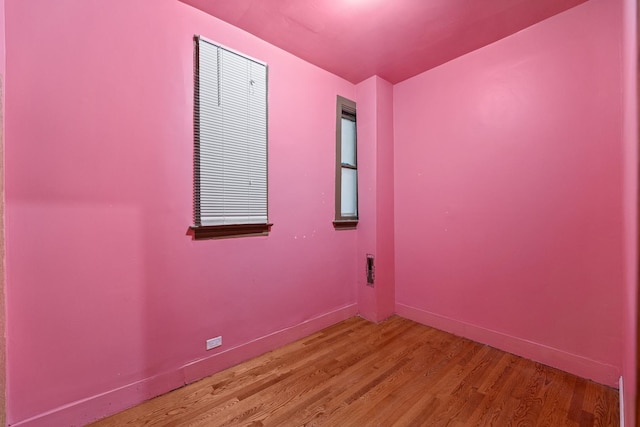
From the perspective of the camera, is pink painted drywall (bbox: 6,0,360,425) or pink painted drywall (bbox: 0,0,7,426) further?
pink painted drywall (bbox: 6,0,360,425)

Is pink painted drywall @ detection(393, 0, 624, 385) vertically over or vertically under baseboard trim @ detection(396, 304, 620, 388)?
over

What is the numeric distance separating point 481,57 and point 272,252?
274cm

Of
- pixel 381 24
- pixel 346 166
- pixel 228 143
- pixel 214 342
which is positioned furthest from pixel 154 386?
pixel 381 24

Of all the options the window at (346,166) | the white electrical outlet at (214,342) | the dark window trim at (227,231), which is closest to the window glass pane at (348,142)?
the window at (346,166)

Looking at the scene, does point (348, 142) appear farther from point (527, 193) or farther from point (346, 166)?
point (527, 193)

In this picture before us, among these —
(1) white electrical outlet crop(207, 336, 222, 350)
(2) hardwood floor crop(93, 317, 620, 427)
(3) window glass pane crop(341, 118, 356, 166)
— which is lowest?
(2) hardwood floor crop(93, 317, 620, 427)

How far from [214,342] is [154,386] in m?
0.45

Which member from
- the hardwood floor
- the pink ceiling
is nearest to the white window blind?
the pink ceiling

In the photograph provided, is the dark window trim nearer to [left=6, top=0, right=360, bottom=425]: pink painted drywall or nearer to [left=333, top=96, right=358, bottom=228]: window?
[left=6, top=0, right=360, bottom=425]: pink painted drywall

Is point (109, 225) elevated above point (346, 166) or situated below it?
below

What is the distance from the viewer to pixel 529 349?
2346 mm

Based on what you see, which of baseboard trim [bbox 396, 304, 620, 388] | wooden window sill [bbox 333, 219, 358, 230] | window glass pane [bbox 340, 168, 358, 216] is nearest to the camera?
baseboard trim [bbox 396, 304, 620, 388]

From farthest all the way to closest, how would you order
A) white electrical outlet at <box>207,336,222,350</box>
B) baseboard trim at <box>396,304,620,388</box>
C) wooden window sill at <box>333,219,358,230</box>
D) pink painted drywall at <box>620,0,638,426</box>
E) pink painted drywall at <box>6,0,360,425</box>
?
wooden window sill at <box>333,219,358,230</box>, white electrical outlet at <box>207,336,222,350</box>, baseboard trim at <box>396,304,620,388</box>, pink painted drywall at <box>6,0,360,425</box>, pink painted drywall at <box>620,0,638,426</box>

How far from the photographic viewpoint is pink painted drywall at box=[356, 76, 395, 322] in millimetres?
3137
